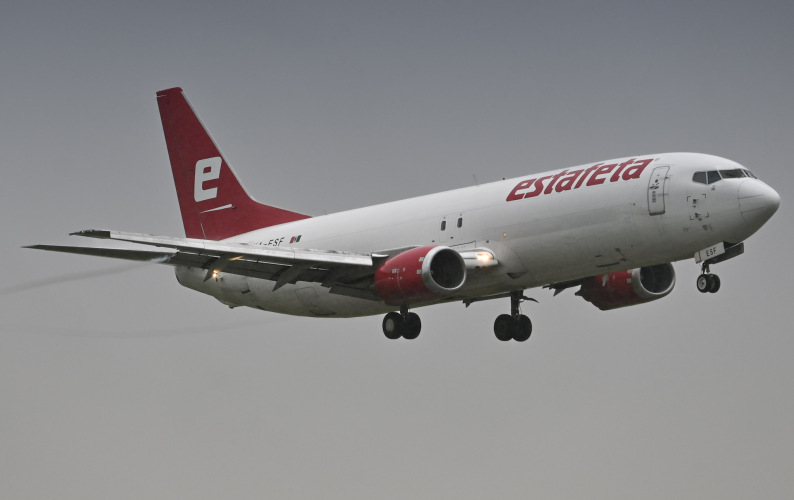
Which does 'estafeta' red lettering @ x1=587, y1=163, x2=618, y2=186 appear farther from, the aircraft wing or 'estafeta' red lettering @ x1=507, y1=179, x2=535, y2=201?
the aircraft wing

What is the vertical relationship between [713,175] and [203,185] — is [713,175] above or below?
below

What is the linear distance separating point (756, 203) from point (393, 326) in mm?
12878

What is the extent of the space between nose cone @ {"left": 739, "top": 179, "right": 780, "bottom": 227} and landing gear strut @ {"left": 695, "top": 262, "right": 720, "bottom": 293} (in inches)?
77.1

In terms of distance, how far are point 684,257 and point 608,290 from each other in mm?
7211

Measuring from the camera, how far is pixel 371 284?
47656mm

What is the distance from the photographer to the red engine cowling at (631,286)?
5006cm

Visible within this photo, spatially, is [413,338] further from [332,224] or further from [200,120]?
[200,120]

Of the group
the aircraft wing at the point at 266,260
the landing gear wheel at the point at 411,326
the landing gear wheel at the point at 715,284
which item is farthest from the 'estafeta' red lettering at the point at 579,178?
the landing gear wheel at the point at 411,326

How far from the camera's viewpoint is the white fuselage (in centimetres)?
4225

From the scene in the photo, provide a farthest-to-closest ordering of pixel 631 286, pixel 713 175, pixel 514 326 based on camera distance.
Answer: pixel 514 326 < pixel 631 286 < pixel 713 175

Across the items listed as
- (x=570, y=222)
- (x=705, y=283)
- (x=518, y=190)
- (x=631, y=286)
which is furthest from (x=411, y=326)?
(x=705, y=283)

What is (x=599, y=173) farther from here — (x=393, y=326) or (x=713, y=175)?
(x=393, y=326)

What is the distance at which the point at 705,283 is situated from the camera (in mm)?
42406

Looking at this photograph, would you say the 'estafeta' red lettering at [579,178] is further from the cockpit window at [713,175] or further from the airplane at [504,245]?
the cockpit window at [713,175]
